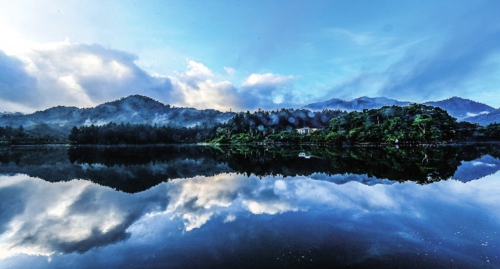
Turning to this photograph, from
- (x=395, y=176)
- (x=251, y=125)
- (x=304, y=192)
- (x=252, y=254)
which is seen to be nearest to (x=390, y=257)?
(x=252, y=254)

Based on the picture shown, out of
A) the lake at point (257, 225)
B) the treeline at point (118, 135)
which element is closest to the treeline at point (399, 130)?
the treeline at point (118, 135)

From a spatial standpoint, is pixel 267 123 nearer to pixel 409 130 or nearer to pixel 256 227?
pixel 409 130

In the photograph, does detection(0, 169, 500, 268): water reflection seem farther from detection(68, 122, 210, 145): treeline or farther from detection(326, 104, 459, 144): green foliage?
detection(68, 122, 210, 145): treeline

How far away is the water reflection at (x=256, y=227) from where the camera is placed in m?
6.60

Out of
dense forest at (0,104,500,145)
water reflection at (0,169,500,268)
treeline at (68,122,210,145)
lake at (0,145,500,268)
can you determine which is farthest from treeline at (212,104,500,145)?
water reflection at (0,169,500,268)

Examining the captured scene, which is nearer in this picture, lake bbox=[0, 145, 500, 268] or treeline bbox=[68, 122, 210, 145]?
lake bbox=[0, 145, 500, 268]

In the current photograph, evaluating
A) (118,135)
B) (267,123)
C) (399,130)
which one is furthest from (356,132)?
(267,123)

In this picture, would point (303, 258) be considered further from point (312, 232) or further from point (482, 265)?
point (482, 265)

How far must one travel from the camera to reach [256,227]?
8.78m

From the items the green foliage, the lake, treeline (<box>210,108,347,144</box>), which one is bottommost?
the lake

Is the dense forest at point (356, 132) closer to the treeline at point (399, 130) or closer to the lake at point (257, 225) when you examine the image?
the treeline at point (399, 130)

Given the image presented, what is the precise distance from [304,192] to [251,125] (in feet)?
483

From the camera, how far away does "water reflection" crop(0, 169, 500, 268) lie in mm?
6602

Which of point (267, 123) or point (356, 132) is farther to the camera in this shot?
point (267, 123)
